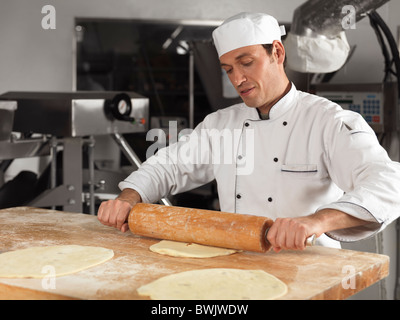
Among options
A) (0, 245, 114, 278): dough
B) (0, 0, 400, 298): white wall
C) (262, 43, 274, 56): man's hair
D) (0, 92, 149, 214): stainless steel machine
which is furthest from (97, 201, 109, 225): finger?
(0, 0, 400, 298): white wall

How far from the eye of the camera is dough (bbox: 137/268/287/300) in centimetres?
118

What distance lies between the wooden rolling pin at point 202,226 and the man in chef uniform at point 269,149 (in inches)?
4.6

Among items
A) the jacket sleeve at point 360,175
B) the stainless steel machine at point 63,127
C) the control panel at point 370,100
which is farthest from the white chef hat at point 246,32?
the control panel at point 370,100

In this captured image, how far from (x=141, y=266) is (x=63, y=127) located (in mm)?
1844

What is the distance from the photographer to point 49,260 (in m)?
1.47

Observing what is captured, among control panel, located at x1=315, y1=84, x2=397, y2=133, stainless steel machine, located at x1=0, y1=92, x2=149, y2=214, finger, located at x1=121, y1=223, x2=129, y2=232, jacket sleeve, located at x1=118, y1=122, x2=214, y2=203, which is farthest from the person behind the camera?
control panel, located at x1=315, y1=84, x2=397, y2=133

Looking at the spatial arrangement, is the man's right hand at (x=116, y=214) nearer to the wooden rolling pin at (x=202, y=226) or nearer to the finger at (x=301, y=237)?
the wooden rolling pin at (x=202, y=226)

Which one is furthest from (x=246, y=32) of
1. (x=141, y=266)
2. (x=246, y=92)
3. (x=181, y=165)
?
(x=141, y=266)

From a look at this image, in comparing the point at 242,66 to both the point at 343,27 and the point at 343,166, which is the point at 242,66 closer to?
the point at 343,166

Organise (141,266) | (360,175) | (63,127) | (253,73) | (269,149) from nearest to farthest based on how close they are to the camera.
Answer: (141,266) → (360,175) → (253,73) → (269,149) → (63,127)

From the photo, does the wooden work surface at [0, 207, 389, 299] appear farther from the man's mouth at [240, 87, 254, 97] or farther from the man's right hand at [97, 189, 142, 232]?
the man's mouth at [240, 87, 254, 97]

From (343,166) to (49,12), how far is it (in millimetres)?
3960

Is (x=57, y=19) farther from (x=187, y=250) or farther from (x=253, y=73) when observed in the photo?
(x=187, y=250)
